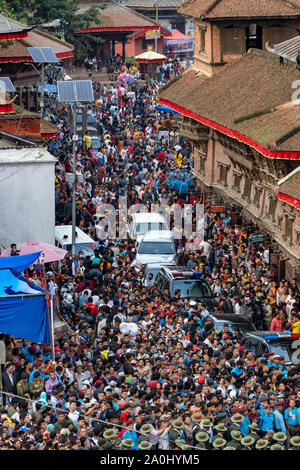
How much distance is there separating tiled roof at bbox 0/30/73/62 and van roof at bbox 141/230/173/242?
39.3 ft

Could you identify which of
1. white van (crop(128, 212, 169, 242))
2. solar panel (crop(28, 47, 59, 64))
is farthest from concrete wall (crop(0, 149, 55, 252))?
solar panel (crop(28, 47, 59, 64))

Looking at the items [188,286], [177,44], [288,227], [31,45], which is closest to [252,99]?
[288,227]

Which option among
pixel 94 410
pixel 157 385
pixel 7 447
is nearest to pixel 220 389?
pixel 157 385

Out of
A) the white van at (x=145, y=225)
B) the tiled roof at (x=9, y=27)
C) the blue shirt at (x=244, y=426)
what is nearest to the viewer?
the blue shirt at (x=244, y=426)

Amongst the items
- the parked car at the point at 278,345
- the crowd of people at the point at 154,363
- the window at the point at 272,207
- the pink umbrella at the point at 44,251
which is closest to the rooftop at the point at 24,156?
the crowd of people at the point at 154,363

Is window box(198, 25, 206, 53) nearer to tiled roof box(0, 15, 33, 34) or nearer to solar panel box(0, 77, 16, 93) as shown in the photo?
tiled roof box(0, 15, 33, 34)

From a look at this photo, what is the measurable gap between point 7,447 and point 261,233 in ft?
54.9

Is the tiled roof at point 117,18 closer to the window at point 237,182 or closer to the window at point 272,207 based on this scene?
the window at point 237,182

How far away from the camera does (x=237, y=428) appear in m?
19.5

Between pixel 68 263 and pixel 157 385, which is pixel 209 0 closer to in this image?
pixel 68 263

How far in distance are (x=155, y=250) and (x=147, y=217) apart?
311 centimetres

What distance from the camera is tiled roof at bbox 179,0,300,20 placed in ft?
135

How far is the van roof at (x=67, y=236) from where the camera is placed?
110ft

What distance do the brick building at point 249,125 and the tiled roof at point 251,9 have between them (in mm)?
36
